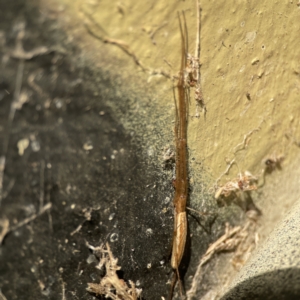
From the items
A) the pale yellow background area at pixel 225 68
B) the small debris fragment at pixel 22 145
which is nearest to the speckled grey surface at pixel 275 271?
the pale yellow background area at pixel 225 68

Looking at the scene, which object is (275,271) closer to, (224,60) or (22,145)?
(224,60)

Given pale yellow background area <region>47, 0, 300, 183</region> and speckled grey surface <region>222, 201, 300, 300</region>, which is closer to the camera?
pale yellow background area <region>47, 0, 300, 183</region>

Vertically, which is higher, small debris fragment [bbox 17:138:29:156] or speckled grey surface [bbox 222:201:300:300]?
small debris fragment [bbox 17:138:29:156]

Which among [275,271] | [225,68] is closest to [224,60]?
[225,68]

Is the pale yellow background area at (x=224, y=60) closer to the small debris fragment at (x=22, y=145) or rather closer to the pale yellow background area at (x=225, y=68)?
the pale yellow background area at (x=225, y=68)

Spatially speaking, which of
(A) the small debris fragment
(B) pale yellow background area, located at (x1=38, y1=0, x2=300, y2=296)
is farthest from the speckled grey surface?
(A) the small debris fragment

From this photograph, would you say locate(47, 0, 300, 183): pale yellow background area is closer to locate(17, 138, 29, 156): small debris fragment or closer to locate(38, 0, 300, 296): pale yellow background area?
locate(38, 0, 300, 296): pale yellow background area

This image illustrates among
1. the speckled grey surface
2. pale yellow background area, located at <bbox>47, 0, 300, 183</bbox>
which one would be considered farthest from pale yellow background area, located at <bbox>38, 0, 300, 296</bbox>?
the speckled grey surface

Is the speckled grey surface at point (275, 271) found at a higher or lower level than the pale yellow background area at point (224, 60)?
lower
